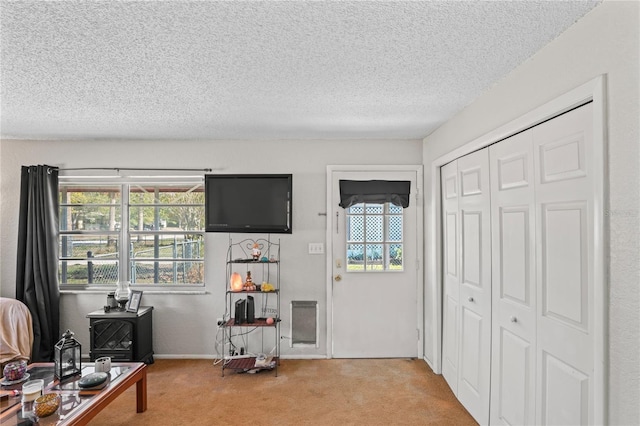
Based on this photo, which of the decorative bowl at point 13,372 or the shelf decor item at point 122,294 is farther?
the shelf decor item at point 122,294

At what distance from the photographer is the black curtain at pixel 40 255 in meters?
3.89

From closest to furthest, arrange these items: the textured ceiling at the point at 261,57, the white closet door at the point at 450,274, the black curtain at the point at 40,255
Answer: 1. the textured ceiling at the point at 261,57
2. the white closet door at the point at 450,274
3. the black curtain at the point at 40,255

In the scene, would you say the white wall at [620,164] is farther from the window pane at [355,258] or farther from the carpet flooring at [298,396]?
the window pane at [355,258]

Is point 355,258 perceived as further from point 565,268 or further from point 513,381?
point 565,268

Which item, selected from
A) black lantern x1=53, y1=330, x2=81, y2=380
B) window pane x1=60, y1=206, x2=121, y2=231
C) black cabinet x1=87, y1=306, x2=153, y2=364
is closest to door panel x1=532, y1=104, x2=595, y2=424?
black lantern x1=53, y1=330, x2=81, y2=380

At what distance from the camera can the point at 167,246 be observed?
164 inches

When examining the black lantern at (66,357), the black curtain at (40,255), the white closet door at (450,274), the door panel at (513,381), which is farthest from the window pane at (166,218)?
the door panel at (513,381)

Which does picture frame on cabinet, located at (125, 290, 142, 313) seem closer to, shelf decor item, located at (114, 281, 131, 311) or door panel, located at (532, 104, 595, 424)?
shelf decor item, located at (114, 281, 131, 311)

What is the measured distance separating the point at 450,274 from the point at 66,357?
127 inches

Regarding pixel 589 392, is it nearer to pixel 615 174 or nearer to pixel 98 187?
pixel 615 174

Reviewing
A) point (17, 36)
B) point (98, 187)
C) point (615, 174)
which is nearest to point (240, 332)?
point (98, 187)

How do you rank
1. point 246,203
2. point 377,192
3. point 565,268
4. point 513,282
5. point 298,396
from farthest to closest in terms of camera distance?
1. point 377,192
2. point 246,203
3. point 298,396
4. point 513,282
5. point 565,268

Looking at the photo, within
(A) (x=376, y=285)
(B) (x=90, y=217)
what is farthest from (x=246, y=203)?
(B) (x=90, y=217)

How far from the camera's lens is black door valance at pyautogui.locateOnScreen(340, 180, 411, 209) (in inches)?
159
